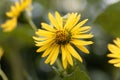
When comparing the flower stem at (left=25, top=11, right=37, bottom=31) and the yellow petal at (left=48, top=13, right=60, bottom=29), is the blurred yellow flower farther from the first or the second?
the yellow petal at (left=48, top=13, right=60, bottom=29)

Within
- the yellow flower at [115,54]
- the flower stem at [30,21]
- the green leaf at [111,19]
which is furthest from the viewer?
the green leaf at [111,19]

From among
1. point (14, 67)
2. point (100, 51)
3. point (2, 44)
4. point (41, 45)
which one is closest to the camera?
point (41, 45)

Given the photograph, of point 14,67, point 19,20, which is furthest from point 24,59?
point 19,20

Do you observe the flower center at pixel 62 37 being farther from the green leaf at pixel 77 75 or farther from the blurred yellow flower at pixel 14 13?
the blurred yellow flower at pixel 14 13

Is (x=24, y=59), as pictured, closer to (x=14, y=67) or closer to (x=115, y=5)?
(x=14, y=67)

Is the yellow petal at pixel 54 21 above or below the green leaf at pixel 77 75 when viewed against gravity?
Result: above

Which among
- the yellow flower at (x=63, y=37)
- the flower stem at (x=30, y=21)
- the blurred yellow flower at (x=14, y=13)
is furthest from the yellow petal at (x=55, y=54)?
the blurred yellow flower at (x=14, y=13)

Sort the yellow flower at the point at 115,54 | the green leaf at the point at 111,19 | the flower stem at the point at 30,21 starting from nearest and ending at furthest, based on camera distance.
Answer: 1. the yellow flower at the point at 115,54
2. the flower stem at the point at 30,21
3. the green leaf at the point at 111,19
